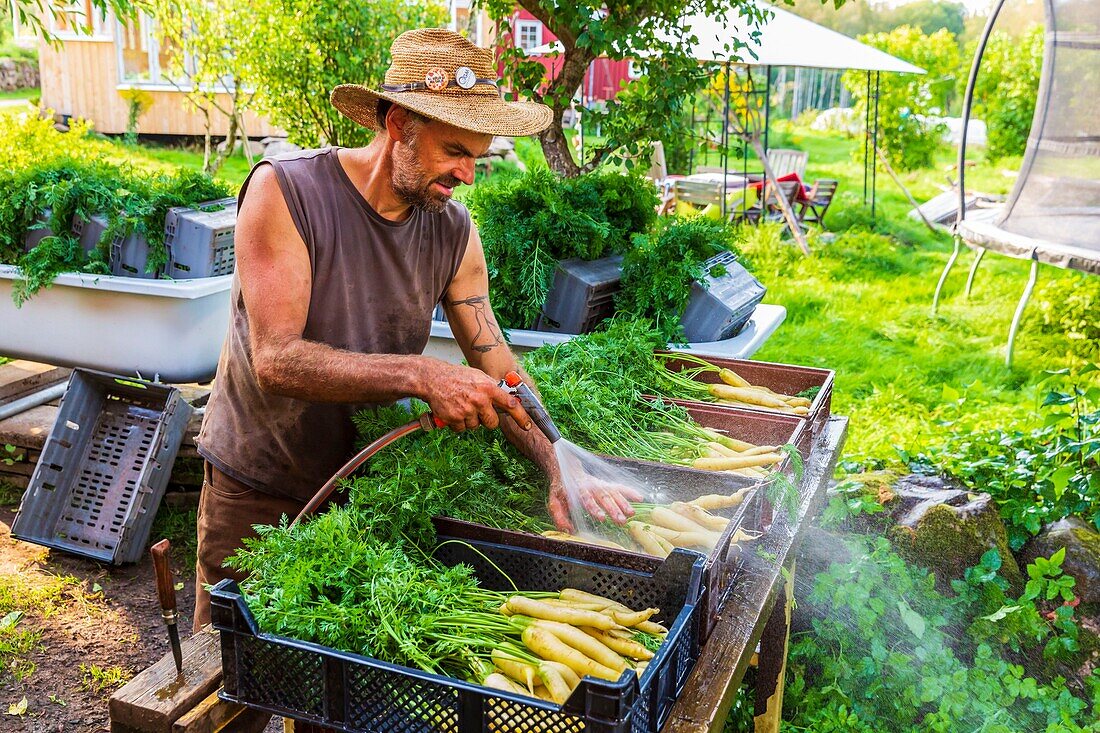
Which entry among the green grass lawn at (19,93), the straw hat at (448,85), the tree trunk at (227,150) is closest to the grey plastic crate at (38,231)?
the straw hat at (448,85)

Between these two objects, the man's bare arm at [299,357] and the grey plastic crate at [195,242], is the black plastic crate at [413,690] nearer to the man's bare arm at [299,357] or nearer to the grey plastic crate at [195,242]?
the man's bare arm at [299,357]

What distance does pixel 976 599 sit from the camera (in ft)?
13.4

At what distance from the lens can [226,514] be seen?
116 inches

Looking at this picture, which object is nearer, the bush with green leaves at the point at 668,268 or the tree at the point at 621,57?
the bush with green leaves at the point at 668,268

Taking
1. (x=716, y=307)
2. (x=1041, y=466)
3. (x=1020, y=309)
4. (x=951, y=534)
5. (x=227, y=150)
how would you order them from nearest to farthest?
(x=716, y=307) → (x=951, y=534) → (x=1041, y=466) → (x=1020, y=309) → (x=227, y=150)

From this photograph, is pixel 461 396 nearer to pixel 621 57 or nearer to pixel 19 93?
pixel 621 57

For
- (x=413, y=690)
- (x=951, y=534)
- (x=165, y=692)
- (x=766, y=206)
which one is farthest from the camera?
(x=766, y=206)

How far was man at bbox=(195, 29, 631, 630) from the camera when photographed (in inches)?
92.9

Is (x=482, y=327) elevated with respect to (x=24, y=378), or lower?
elevated

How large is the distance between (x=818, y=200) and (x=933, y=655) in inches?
392

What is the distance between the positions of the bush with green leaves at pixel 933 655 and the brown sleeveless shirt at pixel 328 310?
209 centimetres

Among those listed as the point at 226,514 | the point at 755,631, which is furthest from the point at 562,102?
the point at 755,631

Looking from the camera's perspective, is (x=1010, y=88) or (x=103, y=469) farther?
(x=1010, y=88)

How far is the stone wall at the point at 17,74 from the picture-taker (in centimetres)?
2375
